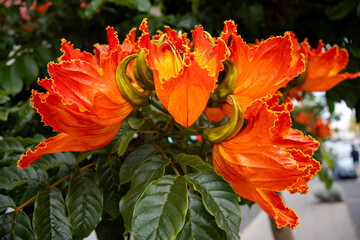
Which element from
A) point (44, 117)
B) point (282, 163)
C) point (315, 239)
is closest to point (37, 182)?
point (44, 117)

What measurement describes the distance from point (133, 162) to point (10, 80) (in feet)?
3.06

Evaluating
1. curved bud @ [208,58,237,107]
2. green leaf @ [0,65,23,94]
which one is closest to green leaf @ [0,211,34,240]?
curved bud @ [208,58,237,107]

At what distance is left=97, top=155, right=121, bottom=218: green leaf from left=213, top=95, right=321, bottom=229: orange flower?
289mm

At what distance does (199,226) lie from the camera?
1.90 feet

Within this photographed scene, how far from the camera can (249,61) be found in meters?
0.69

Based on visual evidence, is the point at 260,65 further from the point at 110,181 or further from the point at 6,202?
the point at 6,202

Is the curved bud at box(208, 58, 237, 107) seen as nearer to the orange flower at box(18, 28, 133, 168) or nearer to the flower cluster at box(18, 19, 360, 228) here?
the flower cluster at box(18, 19, 360, 228)

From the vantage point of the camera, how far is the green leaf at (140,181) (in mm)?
635

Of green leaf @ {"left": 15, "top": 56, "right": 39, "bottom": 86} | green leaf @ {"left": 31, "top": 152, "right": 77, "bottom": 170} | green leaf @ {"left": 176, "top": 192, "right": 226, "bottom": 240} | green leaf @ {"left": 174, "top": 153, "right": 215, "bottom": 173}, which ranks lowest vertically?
green leaf @ {"left": 176, "top": 192, "right": 226, "bottom": 240}

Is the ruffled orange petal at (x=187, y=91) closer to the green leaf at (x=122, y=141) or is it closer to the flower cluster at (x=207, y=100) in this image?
the flower cluster at (x=207, y=100)

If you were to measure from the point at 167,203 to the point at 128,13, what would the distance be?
1529 mm

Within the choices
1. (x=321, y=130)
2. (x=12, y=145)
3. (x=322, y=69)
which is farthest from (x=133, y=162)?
(x=321, y=130)

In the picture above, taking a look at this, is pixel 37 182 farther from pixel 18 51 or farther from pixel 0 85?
pixel 18 51

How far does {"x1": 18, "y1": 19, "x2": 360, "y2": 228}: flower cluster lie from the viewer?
60 cm
